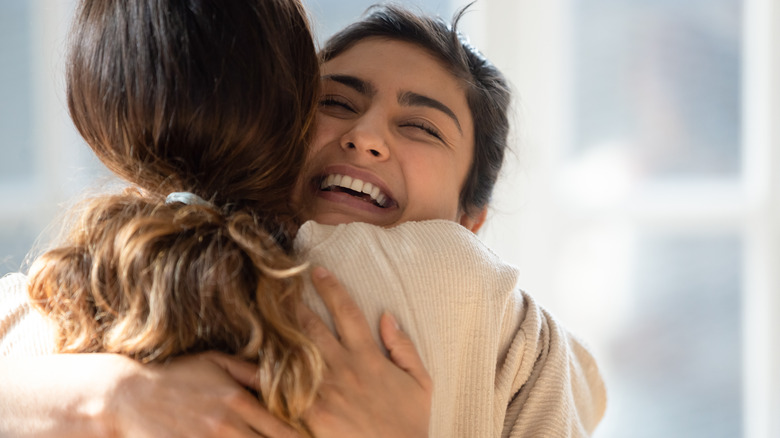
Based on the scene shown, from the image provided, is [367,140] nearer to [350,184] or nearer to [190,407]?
[350,184]

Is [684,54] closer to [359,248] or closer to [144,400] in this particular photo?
[359,248]

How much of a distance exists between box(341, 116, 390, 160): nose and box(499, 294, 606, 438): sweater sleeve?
1.13ft

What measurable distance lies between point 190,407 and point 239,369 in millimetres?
65

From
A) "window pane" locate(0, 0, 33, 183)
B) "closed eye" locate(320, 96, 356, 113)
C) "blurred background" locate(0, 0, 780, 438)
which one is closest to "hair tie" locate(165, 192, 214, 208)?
"closed eye" locate(320, 96, 356, 113)

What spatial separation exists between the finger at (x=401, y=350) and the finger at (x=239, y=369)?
0.16 metres

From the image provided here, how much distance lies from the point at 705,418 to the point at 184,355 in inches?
79.3

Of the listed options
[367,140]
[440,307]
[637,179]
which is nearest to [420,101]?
[367,140]

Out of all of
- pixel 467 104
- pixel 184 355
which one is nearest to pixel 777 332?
pixel 467 104

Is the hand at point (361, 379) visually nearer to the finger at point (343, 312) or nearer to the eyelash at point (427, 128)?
the finger at point (343, 312)

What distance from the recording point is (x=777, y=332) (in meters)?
2.34

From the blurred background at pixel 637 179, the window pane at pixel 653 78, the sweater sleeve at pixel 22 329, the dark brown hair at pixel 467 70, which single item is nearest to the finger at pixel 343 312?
the sweater sleeve at pixel 22 329

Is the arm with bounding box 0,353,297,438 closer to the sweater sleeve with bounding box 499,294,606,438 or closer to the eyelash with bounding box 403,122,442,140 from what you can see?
the sweater sleeve with bounding box 499,294,606,438

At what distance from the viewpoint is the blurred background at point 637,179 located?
233cm

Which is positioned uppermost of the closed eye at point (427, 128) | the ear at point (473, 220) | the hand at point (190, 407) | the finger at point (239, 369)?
the closed eye at point (427, 128)
